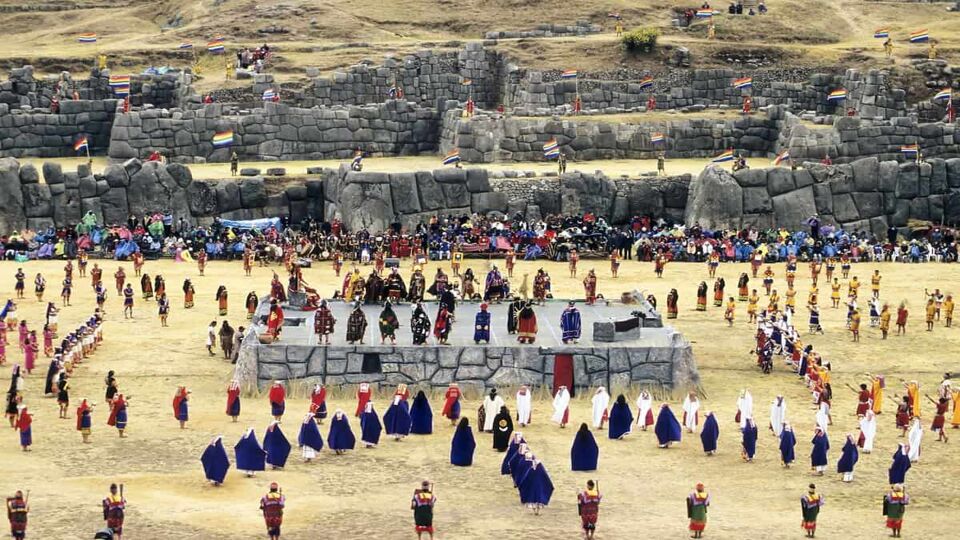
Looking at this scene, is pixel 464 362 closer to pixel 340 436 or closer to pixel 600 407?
pixel 600 407

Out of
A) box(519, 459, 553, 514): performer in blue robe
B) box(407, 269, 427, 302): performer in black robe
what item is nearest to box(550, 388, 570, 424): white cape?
box(519, 459, 553, 514): performer in blue robe

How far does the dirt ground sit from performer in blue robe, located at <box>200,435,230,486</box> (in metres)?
0.23

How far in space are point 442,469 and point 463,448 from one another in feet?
1.82

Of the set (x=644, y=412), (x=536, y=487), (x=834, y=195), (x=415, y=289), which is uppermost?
(x=536, y=487)

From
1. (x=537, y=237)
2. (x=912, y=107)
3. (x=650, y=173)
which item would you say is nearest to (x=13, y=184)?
(x=537, y=237)

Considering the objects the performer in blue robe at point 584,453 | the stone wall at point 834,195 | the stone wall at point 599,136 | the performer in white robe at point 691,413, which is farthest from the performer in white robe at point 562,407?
the stone wall at point 599,136

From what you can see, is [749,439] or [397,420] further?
[397,420]

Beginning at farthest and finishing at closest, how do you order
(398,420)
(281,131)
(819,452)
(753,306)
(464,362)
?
1. (281,131)
2. (753,306)
3. (464,362)
4. (398,420)
5. (819,452)

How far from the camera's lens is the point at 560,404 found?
39500 mm

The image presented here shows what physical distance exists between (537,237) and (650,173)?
7048 millimetres

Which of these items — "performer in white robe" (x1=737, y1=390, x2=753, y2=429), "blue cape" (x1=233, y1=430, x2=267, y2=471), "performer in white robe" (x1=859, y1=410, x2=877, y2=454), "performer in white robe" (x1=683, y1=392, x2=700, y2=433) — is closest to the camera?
"blue cape" (x1=233, y1=430, x2=267, y2=471)

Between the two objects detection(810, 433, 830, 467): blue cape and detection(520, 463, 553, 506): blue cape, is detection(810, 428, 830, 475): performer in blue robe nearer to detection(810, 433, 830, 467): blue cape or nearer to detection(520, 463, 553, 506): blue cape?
detection(810, 433, 830, 467): blue cape

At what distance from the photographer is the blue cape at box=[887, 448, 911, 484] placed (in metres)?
34.4

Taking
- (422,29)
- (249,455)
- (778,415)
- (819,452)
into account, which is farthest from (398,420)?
(422,29)
